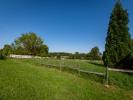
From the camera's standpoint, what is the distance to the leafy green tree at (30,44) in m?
81.4

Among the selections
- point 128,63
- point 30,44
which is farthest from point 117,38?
point 30,44

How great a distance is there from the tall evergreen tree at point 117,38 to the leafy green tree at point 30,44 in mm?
52658

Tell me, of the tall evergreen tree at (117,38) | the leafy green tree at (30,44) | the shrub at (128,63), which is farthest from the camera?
the leafy green tree at (30,44)

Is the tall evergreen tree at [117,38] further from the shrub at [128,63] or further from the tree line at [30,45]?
Result: the tree line at [30,45]

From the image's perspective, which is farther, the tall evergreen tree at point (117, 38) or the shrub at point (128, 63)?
the tall evergreen tree at point (117, 38)

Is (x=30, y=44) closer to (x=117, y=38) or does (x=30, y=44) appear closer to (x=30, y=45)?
(x=30, y=45)

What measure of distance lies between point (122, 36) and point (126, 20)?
3268 mm

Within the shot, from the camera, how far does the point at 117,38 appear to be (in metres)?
30.7

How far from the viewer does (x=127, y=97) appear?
7941 mm

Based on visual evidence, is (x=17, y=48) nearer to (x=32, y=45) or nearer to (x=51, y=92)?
(x=32, y=45)

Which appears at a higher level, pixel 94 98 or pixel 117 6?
pixel 117 6

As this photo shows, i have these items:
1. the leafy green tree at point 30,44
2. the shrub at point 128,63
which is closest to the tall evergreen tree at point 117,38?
the shrub at point 128,63

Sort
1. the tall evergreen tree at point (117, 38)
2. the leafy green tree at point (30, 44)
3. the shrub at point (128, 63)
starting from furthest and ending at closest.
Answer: the leafy green tree at point (30, 44) → the tall evergreen tree at point (117, 38) → the shrub at point (128, 63)

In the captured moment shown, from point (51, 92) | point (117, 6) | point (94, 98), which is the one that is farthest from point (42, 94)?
point (117, 6)
